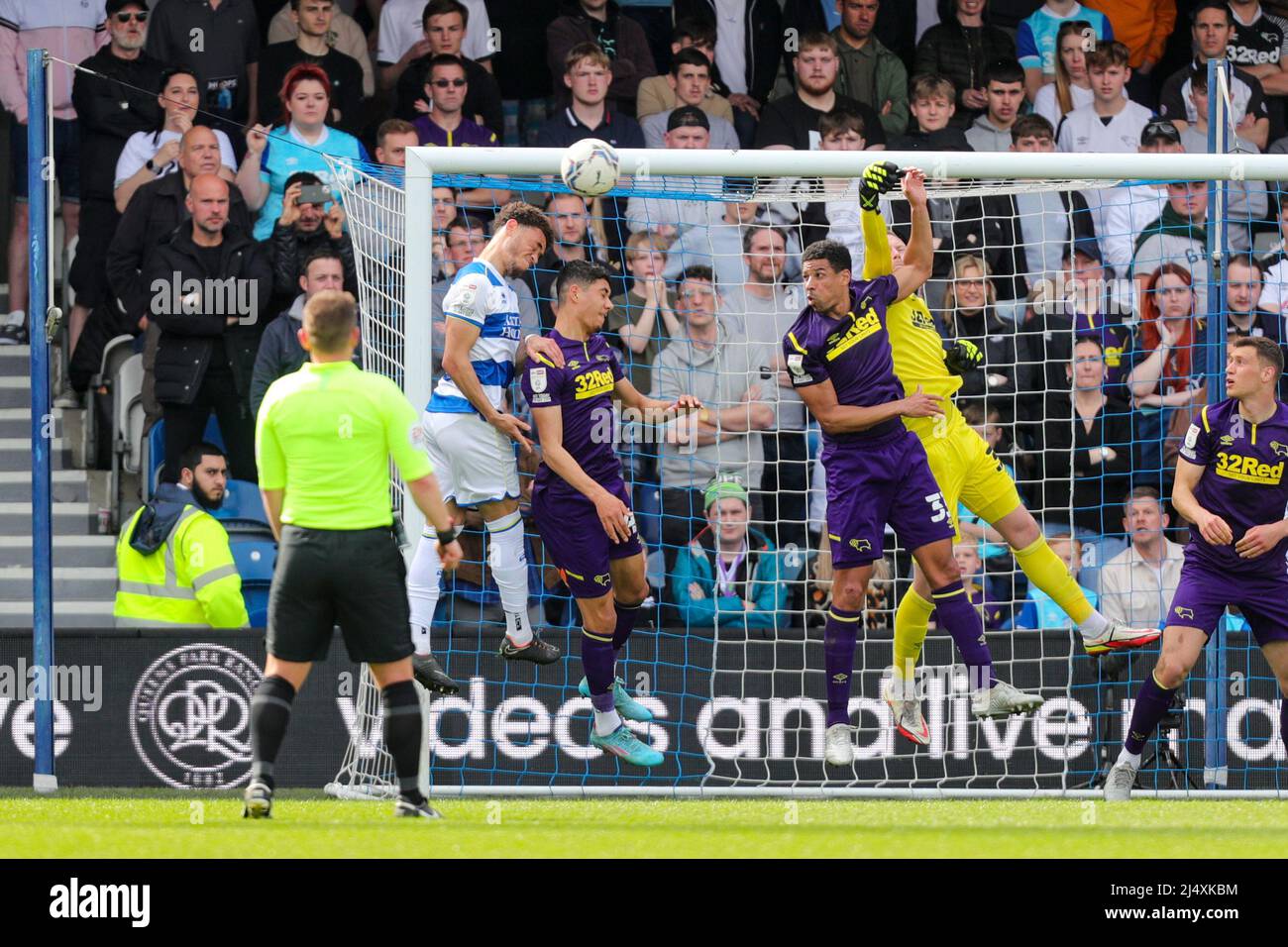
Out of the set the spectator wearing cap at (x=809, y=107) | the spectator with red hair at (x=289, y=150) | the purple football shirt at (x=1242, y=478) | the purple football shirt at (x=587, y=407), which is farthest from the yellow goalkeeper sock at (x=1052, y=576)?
the spectator with red hair at (x=289, y=150)

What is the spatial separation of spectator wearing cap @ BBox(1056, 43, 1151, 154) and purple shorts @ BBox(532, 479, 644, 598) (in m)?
6.00

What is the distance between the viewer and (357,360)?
1191 cm

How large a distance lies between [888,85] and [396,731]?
8062 mm

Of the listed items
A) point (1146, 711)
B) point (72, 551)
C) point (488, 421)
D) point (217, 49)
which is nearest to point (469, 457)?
point (488, 421)

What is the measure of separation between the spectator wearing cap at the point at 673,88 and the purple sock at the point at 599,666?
206 inches

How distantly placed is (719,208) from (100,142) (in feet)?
14.2

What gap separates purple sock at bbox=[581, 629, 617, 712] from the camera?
8.91m

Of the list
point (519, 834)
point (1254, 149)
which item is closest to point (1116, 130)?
point (1254, 149)

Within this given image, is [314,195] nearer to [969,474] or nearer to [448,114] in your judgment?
[448,114]

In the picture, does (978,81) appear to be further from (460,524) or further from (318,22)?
(460,524)

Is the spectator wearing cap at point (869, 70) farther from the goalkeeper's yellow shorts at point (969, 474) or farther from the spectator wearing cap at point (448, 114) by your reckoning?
the goalkeeper's yellow shorts at point (969, 474)

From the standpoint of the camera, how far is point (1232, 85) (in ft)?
42.8

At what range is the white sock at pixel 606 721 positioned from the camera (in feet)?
29.5

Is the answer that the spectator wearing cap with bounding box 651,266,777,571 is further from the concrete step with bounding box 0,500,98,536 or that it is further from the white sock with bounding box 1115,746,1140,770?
the concrete step with bounding box 0,500,98,536
